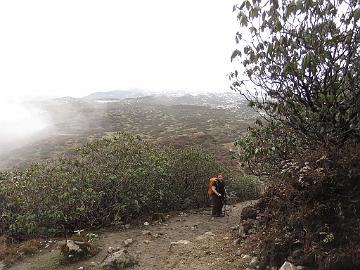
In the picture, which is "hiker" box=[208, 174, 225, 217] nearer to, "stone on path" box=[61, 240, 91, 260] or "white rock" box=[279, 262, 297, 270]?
"stone on path" box=[61, 240, 91, 260]

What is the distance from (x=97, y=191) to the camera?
523 inches

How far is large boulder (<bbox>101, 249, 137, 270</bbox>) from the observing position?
877cm

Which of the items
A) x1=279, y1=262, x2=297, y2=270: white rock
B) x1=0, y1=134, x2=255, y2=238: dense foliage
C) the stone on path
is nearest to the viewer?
x1=279, y1=262, x2=297, y2=270: white rock

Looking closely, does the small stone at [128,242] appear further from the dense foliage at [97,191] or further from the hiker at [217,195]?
the hiker at [217,195]

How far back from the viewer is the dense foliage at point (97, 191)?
12570 mm

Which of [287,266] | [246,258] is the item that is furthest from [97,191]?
[287,266]

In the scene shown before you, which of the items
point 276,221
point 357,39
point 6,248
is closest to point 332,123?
point 357,39

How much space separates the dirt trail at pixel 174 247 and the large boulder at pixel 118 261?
201 millimetres

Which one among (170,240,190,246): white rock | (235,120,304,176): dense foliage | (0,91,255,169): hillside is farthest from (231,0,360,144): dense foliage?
(0,91,255,169): hillside

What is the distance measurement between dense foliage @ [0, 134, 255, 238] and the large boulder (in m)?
3.58

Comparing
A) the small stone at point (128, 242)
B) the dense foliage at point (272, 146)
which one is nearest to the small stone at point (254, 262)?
the dense foliage at point (272, 146)

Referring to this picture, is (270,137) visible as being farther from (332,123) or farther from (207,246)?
(207,246)

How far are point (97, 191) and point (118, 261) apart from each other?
4.76 metres

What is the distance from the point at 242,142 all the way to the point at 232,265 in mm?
A: 3395
